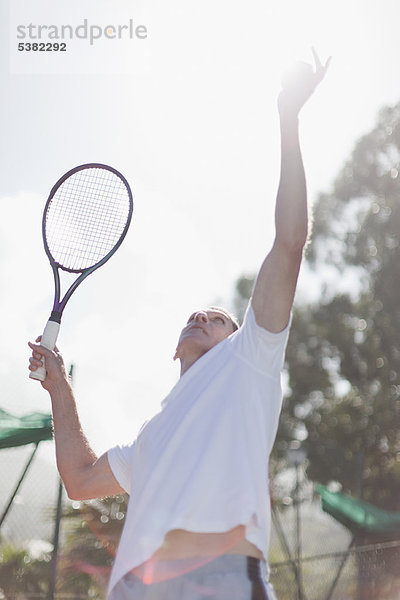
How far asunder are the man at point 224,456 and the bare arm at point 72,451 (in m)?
0.33

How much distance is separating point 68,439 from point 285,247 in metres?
0.99

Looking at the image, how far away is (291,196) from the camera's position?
5.78 ft

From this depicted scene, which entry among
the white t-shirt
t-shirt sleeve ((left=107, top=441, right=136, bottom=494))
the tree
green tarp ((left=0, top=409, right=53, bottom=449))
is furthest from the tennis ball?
the tree

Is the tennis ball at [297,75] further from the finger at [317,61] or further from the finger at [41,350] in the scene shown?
the finger at [41,350]

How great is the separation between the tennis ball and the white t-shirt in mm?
645

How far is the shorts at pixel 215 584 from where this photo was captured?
1527mm

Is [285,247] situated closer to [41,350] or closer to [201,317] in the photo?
[201,317]

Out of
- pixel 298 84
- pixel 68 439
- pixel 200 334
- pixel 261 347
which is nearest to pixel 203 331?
pixel 200 334

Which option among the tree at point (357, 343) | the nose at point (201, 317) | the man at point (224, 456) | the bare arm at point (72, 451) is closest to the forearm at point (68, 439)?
the bare arm at point (72, 451)

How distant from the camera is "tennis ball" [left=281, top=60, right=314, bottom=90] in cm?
187

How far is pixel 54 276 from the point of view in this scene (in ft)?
10.2

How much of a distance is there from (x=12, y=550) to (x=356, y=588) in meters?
6.08

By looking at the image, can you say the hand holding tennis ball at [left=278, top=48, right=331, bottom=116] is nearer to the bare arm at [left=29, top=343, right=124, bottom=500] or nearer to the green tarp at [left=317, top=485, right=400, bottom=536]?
the bare arm at [left=29, top=343, right=124, bottom=500]

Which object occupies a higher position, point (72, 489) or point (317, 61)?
point (317, 61)
